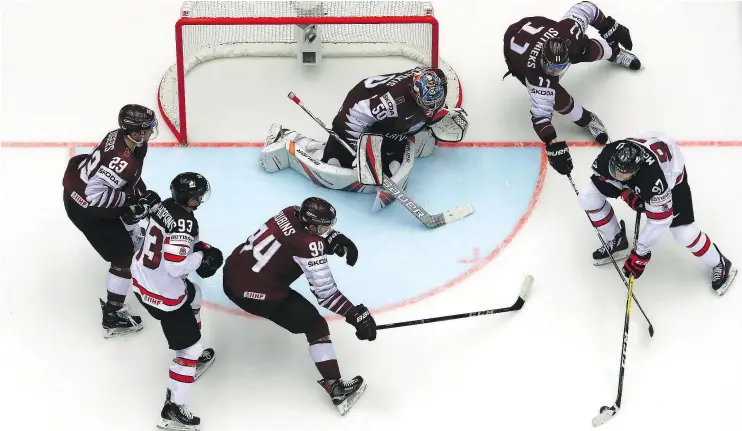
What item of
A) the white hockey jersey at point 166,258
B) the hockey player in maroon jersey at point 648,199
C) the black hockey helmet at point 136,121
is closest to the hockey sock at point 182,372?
the white hockey jersey at point 166,258

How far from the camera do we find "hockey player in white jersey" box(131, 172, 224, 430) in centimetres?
550

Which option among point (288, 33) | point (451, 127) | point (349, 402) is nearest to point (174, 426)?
point (349, 402)

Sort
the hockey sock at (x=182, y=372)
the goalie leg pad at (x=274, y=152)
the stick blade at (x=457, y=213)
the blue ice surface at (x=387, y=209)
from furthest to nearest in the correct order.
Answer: the goalie leg pad at (x=274, y=152) → the stick blade at (x=457, y=213) → the blue ice surface at (x=387, y=209) → the hockey sock at (x=182, y=372)

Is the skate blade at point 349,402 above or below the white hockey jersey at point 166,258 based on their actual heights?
below

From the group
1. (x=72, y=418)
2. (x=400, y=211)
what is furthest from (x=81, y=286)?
(x=400, y=211)

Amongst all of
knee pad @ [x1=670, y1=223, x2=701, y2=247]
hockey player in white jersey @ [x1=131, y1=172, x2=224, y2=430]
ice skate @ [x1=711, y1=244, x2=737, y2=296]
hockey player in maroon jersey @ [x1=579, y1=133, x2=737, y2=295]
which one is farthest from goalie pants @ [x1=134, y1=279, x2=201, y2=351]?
ice skate @ [x1=711, y1=244, x2=737, y2=296]

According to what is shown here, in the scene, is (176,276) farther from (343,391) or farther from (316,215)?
(343,391)

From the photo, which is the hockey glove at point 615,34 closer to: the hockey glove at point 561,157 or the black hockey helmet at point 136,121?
the hockey glove at point 561,157

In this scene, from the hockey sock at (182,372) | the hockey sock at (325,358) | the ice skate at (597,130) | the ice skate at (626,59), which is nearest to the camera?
the hockey sock at (182,372)

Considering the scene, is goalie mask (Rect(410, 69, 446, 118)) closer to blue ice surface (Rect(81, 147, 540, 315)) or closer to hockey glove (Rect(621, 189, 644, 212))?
blue ice surface (Rect(81, 147, 540, 315))

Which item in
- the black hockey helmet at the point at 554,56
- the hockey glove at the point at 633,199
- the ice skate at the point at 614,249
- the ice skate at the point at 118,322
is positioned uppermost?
the black hockey helmet at the point at 554,56

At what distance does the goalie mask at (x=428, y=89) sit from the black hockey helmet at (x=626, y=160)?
110 centimetres

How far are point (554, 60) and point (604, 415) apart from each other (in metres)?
1.97

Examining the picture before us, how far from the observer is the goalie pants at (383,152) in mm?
6723
